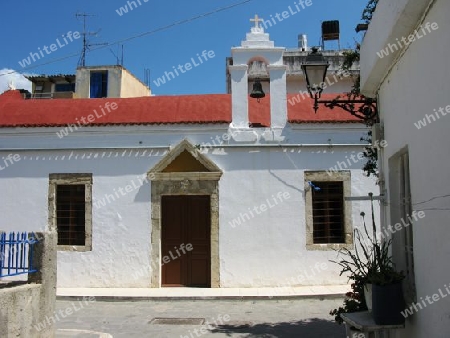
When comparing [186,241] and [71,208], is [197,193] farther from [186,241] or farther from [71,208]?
[71,208]

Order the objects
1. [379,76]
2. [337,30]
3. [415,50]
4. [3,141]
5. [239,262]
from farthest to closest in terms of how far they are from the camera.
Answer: [3,141] < [239,262] < [337,30] < [379,76] < [415,50]

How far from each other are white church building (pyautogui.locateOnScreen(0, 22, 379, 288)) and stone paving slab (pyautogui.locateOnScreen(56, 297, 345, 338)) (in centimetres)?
139

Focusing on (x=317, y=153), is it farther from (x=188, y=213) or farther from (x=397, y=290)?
(x=397, y=290)

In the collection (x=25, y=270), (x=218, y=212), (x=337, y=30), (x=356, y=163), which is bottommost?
(x=25, y=270)

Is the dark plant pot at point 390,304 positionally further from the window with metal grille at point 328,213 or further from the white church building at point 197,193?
the window with metal grille at point 328,213

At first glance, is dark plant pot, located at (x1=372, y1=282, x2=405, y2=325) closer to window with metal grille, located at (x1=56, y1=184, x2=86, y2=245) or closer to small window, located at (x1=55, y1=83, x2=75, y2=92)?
window with metal grille, located at (x1=56, y1=184, x2=86, y2=245)

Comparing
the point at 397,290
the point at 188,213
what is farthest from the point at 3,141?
the point at 397,290

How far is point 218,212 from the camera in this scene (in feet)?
39.1

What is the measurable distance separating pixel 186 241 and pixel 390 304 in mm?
7987

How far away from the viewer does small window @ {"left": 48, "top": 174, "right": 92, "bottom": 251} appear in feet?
40.1

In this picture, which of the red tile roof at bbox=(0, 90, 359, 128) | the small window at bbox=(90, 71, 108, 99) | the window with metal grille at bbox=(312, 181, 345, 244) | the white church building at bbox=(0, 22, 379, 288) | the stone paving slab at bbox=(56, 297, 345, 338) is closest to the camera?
the stone paving slab at bbox=(56, 297, 345, 338)

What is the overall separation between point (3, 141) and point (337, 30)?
28.7 ft

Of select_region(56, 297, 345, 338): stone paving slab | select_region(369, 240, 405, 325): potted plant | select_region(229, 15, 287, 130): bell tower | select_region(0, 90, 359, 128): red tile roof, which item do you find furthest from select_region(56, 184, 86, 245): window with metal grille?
select_region(369, 240, 405, 325): potted plant

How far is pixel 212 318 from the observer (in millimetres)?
8906
